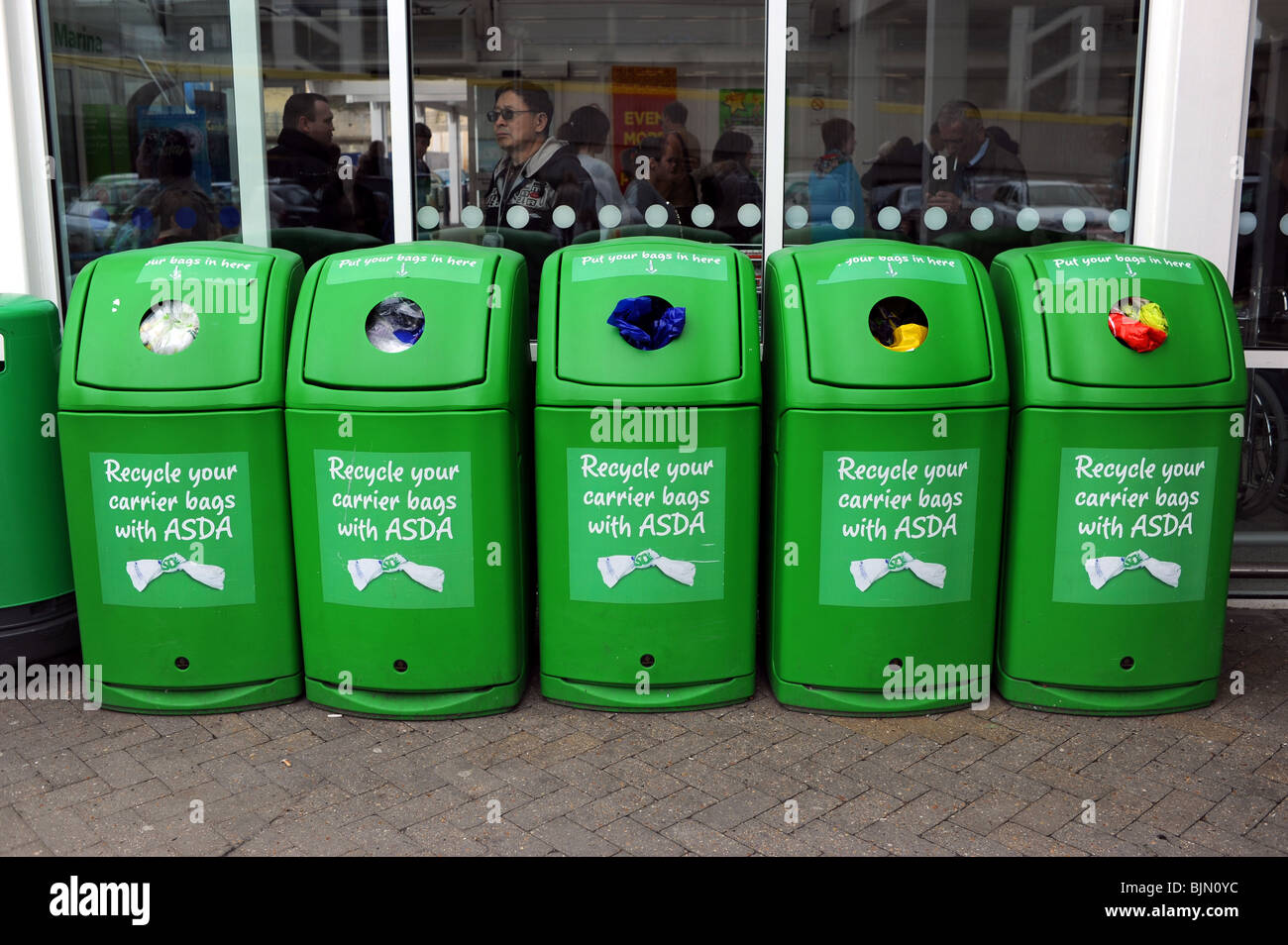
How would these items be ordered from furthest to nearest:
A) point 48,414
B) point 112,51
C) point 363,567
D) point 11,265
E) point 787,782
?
point 112,51, point 11,265, point 48,414, point 363,567, point 787,782

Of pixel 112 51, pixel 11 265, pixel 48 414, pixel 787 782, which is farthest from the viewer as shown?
pixel 112 51

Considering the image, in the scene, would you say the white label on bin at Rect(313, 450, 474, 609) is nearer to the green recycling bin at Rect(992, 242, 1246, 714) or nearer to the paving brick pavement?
the paving brick pavement

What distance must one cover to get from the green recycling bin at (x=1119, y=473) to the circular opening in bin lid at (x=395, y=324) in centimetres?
Answer: 192

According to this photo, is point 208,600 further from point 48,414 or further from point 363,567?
point 48,414

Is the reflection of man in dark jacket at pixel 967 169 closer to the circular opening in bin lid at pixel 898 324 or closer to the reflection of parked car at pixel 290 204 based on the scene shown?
the circular opening in bin lid at pixel 898 324

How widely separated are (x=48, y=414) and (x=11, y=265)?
119 cm

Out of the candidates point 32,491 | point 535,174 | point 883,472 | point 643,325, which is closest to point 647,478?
point 643,325

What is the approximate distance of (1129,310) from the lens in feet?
11.9

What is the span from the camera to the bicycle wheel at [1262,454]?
18.0ft

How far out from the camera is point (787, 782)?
3398 millimetres

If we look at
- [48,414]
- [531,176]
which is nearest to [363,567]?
[48,414]

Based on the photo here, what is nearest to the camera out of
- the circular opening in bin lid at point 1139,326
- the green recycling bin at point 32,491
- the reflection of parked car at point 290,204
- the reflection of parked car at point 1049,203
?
the circular opening in bin lid at point 1139,326

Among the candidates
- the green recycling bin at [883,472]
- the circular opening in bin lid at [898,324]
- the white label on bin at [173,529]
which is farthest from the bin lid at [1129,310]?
the white label on bin at [173,529]

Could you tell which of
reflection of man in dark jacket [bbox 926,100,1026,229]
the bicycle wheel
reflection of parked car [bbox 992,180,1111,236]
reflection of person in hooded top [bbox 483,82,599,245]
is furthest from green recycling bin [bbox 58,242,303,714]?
the bicycle wheel
